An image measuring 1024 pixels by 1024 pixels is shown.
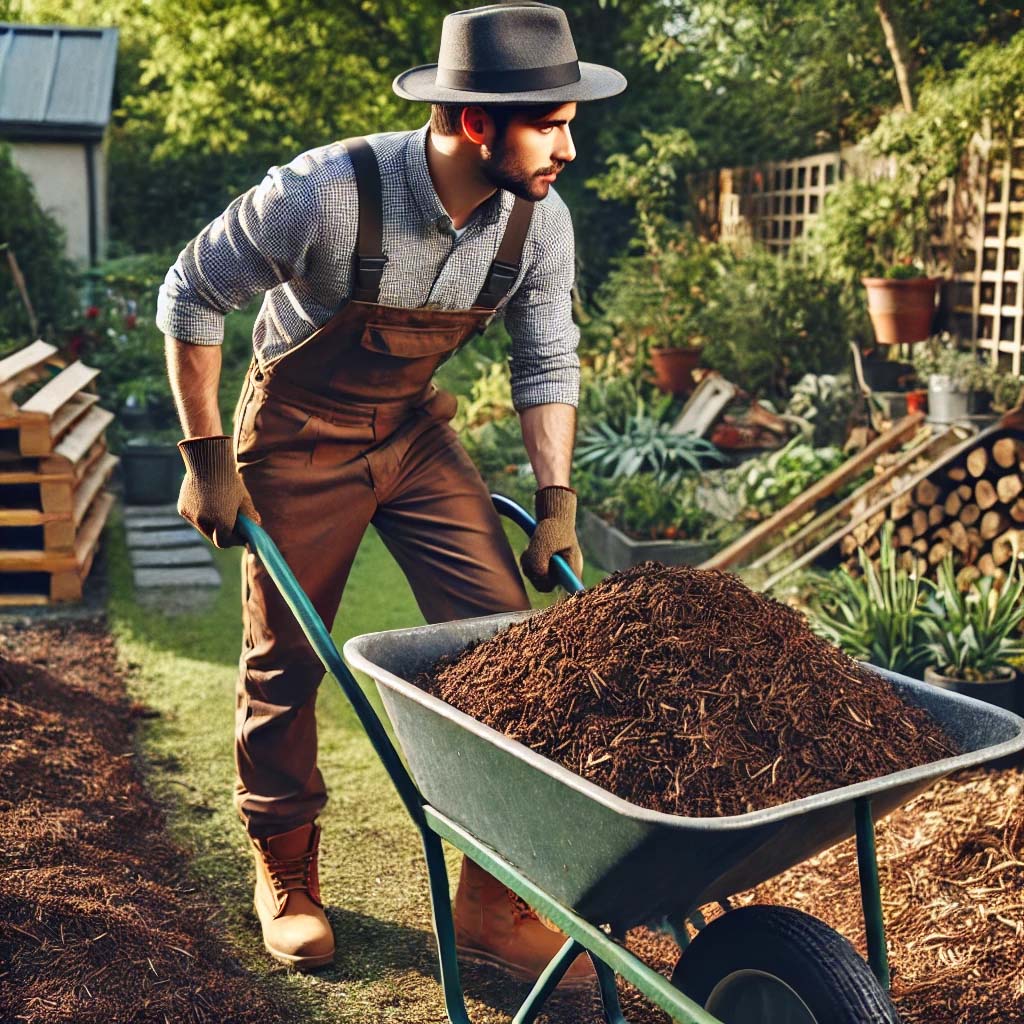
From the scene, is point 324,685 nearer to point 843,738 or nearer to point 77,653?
point 77,653

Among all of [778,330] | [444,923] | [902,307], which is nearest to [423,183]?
[444,923]

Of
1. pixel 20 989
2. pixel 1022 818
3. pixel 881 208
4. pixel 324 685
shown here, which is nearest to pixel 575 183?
pixel 881 208

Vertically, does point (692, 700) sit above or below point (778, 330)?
above

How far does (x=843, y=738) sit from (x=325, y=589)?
1323mm

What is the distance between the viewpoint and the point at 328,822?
3.61 metres

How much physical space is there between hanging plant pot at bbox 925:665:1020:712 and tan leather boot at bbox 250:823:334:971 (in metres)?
1.74

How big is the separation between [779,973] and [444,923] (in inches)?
24.6

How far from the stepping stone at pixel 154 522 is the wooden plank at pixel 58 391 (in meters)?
0.80

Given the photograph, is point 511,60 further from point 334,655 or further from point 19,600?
point 19,600

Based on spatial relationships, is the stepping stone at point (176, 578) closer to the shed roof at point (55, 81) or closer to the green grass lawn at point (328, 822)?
the green grass lawn at point (328, 822)

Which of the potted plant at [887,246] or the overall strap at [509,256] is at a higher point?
the overall strap at [509,256]

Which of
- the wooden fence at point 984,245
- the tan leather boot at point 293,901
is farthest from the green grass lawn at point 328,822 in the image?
the wooden fence at point 984,245

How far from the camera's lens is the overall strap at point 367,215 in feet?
8.39

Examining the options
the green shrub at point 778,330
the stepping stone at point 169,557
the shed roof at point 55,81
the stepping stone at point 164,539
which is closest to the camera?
the stepping stone at point 169,557
